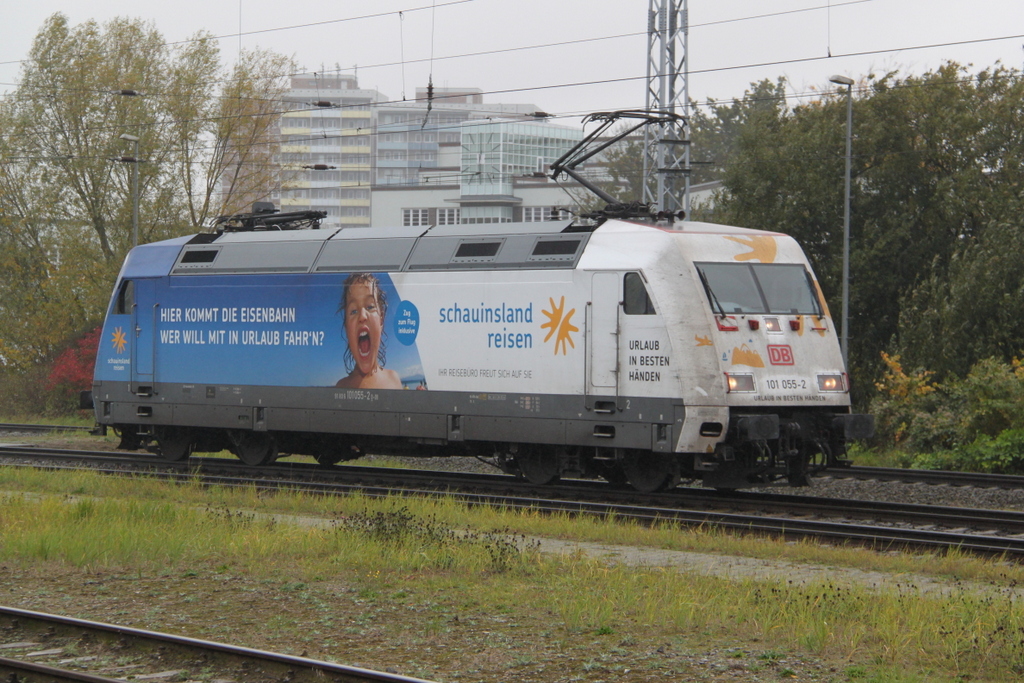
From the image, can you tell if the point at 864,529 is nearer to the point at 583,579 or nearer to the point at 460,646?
Result: the point at 583,579

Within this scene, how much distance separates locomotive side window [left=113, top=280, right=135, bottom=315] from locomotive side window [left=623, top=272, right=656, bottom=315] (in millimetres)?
9160

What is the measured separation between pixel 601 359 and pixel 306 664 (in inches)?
321

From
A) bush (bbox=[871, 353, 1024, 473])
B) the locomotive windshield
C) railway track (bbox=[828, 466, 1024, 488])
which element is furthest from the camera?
bush (bbox=[871, 353, 1024, 473])

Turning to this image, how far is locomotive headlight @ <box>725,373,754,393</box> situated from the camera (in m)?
13.8

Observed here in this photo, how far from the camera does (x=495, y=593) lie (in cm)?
928

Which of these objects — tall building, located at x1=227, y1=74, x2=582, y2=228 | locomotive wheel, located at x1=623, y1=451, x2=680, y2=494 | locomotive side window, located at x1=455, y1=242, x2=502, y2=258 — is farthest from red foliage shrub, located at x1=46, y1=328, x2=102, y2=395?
tall building, located at x1=227, y1=74, x2=582, y2=228

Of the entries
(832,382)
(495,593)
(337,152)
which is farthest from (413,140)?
(495,593)

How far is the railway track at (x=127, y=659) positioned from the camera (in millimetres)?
6773

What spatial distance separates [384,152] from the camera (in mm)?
135375

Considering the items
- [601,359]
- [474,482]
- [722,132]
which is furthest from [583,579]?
[722,132]

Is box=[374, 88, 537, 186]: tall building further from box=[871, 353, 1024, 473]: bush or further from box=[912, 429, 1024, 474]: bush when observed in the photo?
box=[912, 429, 1024, 474]: bush

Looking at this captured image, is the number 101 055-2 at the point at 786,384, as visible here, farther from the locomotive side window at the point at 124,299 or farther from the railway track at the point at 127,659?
the locomotive side window at the point at 124,299

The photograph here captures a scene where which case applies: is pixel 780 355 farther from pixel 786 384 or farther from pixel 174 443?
pixel 174 443

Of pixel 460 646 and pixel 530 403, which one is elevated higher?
pixel 530 403
